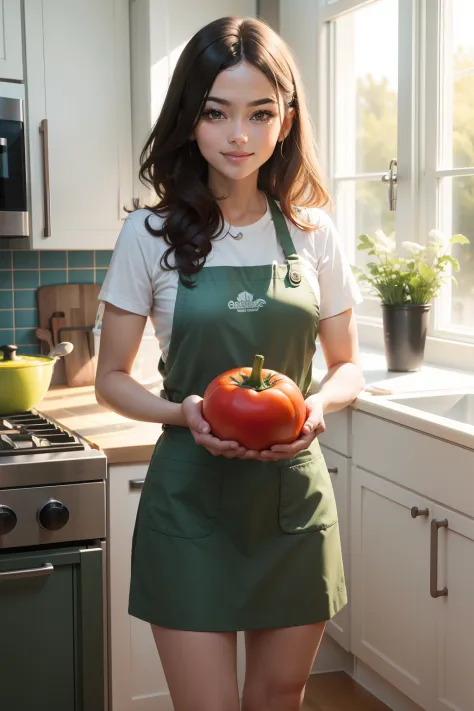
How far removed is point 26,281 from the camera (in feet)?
11.0

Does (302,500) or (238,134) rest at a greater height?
(238,134)

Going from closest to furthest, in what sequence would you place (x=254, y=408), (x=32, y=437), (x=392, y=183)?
(x=254, y=408), (x=32, y=437), (x=392, y=183)

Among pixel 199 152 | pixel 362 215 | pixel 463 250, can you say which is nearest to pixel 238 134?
pixel 199 152

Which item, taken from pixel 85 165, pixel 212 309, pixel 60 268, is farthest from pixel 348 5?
pixel 212 309

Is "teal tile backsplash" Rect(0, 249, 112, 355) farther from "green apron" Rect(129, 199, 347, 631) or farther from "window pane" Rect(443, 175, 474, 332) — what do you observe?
"green apron" Rect(129, 199, 347, 631)

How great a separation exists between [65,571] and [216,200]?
40.7 inches

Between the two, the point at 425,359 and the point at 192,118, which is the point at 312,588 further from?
the point at 425,359

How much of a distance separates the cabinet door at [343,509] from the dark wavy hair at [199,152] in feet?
3.38

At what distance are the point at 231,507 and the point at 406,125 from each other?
1.82m

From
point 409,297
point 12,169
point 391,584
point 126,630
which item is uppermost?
point 12,169

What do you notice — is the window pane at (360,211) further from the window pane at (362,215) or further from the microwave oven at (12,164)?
the microwave oven at (12,164)

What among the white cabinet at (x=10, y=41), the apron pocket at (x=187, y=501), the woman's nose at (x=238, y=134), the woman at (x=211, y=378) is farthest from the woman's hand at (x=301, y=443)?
the white cabinet at (x=10, y=41)

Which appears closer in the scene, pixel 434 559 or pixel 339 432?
pixel 434 559

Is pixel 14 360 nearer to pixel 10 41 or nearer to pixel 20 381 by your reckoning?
pixel 20 381
